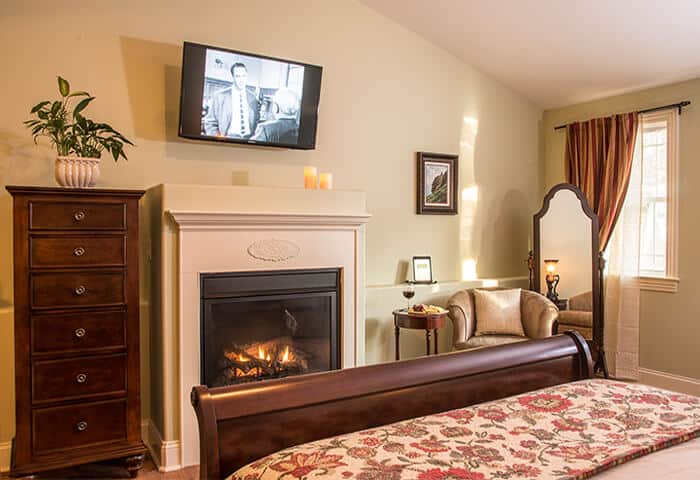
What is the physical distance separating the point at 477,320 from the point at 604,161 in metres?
1.87

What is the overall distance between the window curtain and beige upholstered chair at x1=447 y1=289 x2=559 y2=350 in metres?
0.76

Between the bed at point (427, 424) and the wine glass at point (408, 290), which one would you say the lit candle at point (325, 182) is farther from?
the bed at point (427, 424)

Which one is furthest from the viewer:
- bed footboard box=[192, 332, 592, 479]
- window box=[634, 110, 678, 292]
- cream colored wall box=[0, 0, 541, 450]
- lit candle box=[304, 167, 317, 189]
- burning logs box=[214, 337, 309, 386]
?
window box=[634, 110, 678, 292]

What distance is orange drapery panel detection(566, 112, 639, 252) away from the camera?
15.2 feet

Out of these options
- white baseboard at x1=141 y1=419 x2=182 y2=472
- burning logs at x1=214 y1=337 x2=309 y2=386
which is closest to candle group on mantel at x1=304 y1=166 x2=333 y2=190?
burning logs at x1=214 y1=337 x2=309 y2=386

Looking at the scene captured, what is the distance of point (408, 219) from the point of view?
180 inches

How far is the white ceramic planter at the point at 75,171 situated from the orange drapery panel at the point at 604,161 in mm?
4014

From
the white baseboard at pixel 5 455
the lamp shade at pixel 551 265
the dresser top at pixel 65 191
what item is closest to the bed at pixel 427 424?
the dresser top at pixel 65 191

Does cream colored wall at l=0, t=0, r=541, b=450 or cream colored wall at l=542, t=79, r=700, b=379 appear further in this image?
cream colored wall at l=542, t=79, r=700, b=379

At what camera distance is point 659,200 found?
14.8ft

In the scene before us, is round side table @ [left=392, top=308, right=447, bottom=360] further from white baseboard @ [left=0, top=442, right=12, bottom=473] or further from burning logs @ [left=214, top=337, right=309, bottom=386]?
white baseboard @ [left=0, top=442, right=12, bottom=473]

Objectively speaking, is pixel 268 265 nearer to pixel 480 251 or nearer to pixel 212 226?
pixel 212 226

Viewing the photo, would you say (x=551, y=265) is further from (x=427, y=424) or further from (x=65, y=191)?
(x=65, y=191)

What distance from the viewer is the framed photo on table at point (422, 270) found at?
450 cm
